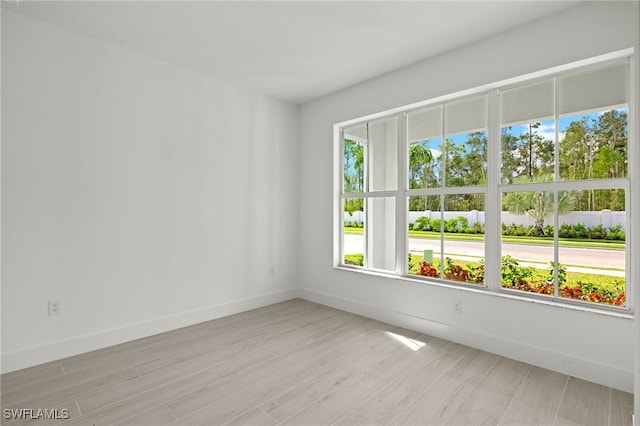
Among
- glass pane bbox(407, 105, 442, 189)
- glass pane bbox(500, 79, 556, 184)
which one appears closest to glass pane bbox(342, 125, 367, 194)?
glass pane bbox(407, 105, 442, 189)

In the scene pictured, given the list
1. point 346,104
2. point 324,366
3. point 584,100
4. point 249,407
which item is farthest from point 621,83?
point 249,407

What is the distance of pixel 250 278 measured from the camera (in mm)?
4094

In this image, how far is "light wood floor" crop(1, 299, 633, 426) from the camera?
1955mm

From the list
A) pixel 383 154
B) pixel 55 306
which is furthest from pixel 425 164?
pixel 55 306

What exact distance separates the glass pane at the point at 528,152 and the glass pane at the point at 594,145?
88mm

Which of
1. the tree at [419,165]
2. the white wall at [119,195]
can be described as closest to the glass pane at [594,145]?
the tree at [419,165]

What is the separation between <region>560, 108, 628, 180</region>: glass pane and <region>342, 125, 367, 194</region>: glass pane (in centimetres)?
206

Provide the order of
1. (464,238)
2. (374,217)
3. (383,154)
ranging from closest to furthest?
(464,238) → (383,154) → (374,217)

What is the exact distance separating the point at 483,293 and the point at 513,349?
0.48 metres

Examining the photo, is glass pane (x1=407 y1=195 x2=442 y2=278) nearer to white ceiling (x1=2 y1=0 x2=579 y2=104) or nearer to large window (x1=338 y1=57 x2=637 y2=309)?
large window (x1=338 y1=57 x2=637 y2=309)

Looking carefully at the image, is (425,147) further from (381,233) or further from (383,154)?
(381,233)

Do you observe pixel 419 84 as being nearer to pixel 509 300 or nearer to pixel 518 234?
pixel 518 234

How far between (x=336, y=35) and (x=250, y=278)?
288cm

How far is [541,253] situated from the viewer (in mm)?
2721
